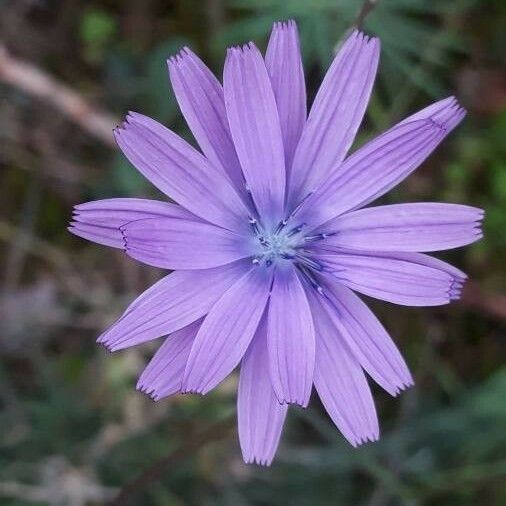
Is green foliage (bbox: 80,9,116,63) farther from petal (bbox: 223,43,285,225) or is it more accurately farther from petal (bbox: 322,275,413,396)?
petal (bbox: 322,275,413,396)

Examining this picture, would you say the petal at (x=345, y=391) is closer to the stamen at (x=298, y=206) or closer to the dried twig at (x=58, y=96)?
the stamen at (x=298, y=206)

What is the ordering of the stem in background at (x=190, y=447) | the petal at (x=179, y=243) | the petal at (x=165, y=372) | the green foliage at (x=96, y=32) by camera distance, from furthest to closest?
1. the green foliage at (x=96, y=32)
2. the stem in background at (x=190, y=447)
3. the petal at (x=165, y=372)
4. the petal at (x=179, y=243)

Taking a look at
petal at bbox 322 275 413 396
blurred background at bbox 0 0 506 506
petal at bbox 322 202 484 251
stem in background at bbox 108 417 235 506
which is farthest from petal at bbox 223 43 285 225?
blurred background at bbox 0 0 506 506

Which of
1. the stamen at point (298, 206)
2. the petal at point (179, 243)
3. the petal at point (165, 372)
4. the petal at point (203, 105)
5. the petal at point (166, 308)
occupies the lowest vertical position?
the petal at point (165, 372)

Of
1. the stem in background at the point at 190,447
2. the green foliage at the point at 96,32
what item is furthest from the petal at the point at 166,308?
the green foliage at the point at 96,32

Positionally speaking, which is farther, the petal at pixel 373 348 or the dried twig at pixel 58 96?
the dried twig at pixel 58 96

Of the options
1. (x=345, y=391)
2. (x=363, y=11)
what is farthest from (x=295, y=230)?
(x=363, y=11)

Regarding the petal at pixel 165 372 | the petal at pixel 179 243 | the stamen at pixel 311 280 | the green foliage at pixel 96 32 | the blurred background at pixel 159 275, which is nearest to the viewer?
the petal at pixel 179 243
